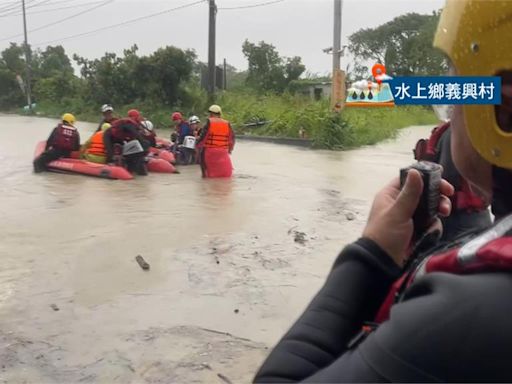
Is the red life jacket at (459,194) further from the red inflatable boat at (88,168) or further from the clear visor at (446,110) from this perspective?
the red inflatable boat at (88,168)

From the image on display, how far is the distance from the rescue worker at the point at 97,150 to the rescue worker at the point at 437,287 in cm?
1109

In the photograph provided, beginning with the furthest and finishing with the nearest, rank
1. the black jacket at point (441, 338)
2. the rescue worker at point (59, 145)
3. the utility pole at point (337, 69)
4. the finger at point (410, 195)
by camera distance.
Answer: the utility pole at point (337, 69) → the rescue worker at point (59, 145) → the finger at point (410, 195) → the black jacket at point (441, 338)

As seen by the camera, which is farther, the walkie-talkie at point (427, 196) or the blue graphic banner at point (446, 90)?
the walkie-talkie at point (427, 196)

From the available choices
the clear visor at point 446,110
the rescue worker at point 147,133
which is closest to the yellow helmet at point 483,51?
the clear visor at point 446,110

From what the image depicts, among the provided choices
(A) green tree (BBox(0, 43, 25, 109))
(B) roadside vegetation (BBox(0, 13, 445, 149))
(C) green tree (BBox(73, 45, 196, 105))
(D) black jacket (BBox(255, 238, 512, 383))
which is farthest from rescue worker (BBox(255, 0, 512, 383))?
(A) green tree (BBox(0, 43, 25, 109))

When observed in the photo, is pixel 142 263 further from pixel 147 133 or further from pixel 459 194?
pixel 147 133

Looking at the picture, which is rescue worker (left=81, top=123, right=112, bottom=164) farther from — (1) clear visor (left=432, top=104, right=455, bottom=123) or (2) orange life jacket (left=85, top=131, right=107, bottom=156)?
(1) clear visor (left=432, top=104, right=455, bottom=123)

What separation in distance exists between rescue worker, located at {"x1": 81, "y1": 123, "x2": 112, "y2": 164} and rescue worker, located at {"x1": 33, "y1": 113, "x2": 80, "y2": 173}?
0.97 ft

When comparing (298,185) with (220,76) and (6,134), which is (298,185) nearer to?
(6,134)

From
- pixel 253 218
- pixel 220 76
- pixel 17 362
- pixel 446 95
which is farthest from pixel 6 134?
pixel 446 95

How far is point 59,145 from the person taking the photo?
12.1m

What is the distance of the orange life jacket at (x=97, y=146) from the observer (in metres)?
11.9

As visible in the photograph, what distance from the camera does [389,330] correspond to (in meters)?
0.86

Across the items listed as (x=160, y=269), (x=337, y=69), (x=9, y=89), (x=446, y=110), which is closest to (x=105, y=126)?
(x=160, y=269)
